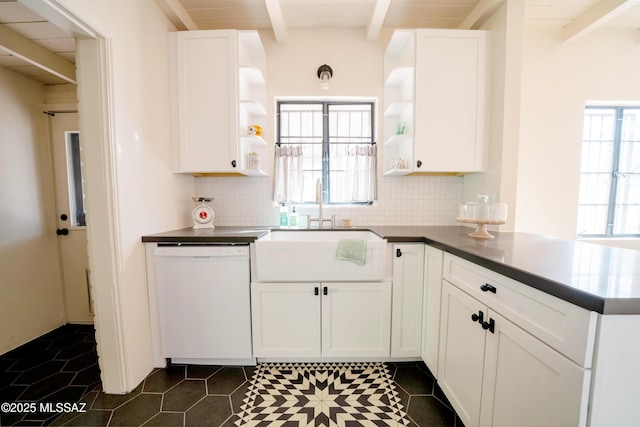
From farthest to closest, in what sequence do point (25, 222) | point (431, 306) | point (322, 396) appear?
point (25, 222) < point (431, 306) < point (322, 396)

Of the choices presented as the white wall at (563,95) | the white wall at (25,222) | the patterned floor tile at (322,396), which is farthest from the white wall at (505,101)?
the white wall at (25,222)

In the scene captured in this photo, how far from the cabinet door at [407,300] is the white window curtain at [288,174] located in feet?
3.76

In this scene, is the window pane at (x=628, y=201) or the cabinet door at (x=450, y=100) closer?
the cabinet door at (x=450, y=100)

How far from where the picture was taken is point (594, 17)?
77.3 inches

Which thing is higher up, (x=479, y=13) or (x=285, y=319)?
(x=479, y=13)

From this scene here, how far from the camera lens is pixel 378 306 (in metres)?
1.70

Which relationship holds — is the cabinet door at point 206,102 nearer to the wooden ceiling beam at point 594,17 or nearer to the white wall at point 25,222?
the white wall at point 25,222

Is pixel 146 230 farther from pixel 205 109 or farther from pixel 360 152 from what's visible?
pixel 360 152

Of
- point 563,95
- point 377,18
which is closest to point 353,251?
point 377,18

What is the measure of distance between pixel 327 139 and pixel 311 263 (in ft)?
4.54

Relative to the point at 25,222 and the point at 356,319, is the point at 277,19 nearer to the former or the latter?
the point at 356,319

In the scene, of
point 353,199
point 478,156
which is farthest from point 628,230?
point 353,199

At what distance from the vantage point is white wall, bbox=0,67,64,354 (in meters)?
1.93

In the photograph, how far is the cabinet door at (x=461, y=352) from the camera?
3.66 ft
